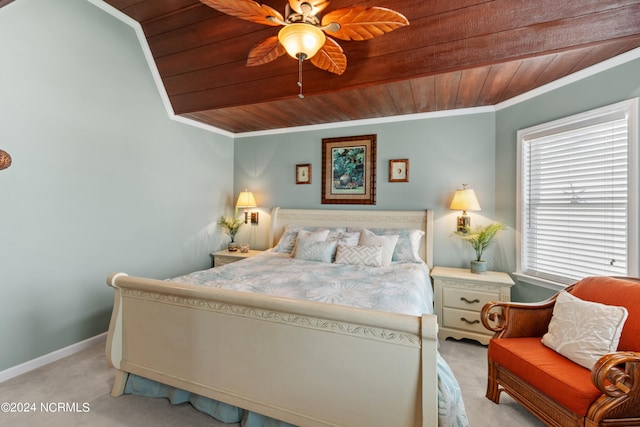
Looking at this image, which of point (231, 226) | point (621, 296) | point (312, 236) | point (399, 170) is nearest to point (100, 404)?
point (312, 236)

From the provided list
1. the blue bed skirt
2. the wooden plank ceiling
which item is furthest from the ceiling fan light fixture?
the blue bed skirt

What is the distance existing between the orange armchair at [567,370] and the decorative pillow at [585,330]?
6 centimetres

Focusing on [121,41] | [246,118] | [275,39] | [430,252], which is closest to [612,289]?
[430,252]

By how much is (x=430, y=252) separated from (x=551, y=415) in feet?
6.28

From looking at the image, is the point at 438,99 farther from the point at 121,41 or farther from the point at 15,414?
the point at 15,414

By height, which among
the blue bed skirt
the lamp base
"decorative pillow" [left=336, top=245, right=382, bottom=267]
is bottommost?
the blue bed skirt

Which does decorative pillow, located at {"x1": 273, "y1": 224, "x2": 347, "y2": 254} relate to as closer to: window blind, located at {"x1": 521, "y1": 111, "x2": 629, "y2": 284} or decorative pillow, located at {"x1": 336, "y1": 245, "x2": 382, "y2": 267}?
decorative pillow, located at {"x1": 336, "y1": 245, "x2": 382, "y2": 267}

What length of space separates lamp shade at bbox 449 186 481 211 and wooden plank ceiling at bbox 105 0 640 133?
3.26ft

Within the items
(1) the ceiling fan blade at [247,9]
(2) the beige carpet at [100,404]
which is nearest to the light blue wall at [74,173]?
(2) the beige carpet at [100,404]

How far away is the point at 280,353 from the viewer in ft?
4.93

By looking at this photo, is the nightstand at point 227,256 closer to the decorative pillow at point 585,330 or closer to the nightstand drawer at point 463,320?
Answer: the nightstand drawer at point 463,320

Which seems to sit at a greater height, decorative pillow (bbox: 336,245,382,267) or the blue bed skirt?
decorative pillow (bbox: 336,245,382,267)

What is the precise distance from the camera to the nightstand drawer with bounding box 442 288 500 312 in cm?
279

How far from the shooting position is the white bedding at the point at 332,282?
186cm
